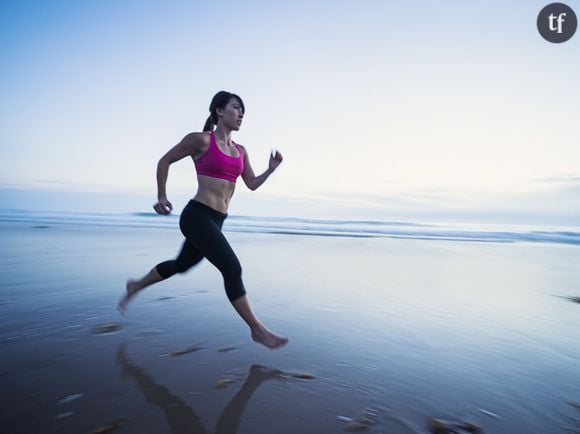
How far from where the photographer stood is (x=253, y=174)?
3168 millimetres

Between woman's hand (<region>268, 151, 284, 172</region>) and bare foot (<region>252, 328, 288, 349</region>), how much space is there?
142 cm

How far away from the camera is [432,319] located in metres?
3.36

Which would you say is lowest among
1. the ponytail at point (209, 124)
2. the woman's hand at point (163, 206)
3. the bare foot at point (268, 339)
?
the bare foot at point (268, 339)

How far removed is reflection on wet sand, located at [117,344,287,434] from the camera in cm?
157

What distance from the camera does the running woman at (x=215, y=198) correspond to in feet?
8.34

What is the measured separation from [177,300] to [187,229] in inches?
59.4

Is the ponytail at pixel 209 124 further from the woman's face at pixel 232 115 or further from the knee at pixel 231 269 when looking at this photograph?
the knee at pixel 231 269

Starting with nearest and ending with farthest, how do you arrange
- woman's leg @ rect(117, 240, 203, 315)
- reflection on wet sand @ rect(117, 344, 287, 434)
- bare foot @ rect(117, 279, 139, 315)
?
reflection on wet sand @ rect(117, 344, 287, 434) < woman's leg @ rect(117, 240, 203, 315) < bare foot @ rect(117, 279, 139, 315)

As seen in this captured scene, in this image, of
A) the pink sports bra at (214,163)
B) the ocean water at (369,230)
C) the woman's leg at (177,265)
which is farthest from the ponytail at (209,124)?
the ocean water at (369,230)

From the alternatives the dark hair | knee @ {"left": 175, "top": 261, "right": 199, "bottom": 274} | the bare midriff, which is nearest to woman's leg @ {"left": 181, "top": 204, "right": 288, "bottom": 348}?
the bare midriff

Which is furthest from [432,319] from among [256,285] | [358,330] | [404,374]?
[256,285]

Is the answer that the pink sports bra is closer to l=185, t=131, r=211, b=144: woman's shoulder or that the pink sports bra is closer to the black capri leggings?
l=185, t=131, r=211, b=144: woman's shoulder

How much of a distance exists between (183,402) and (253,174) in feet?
6.44

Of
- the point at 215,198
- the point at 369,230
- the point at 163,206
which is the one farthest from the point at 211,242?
the point at 369,230
